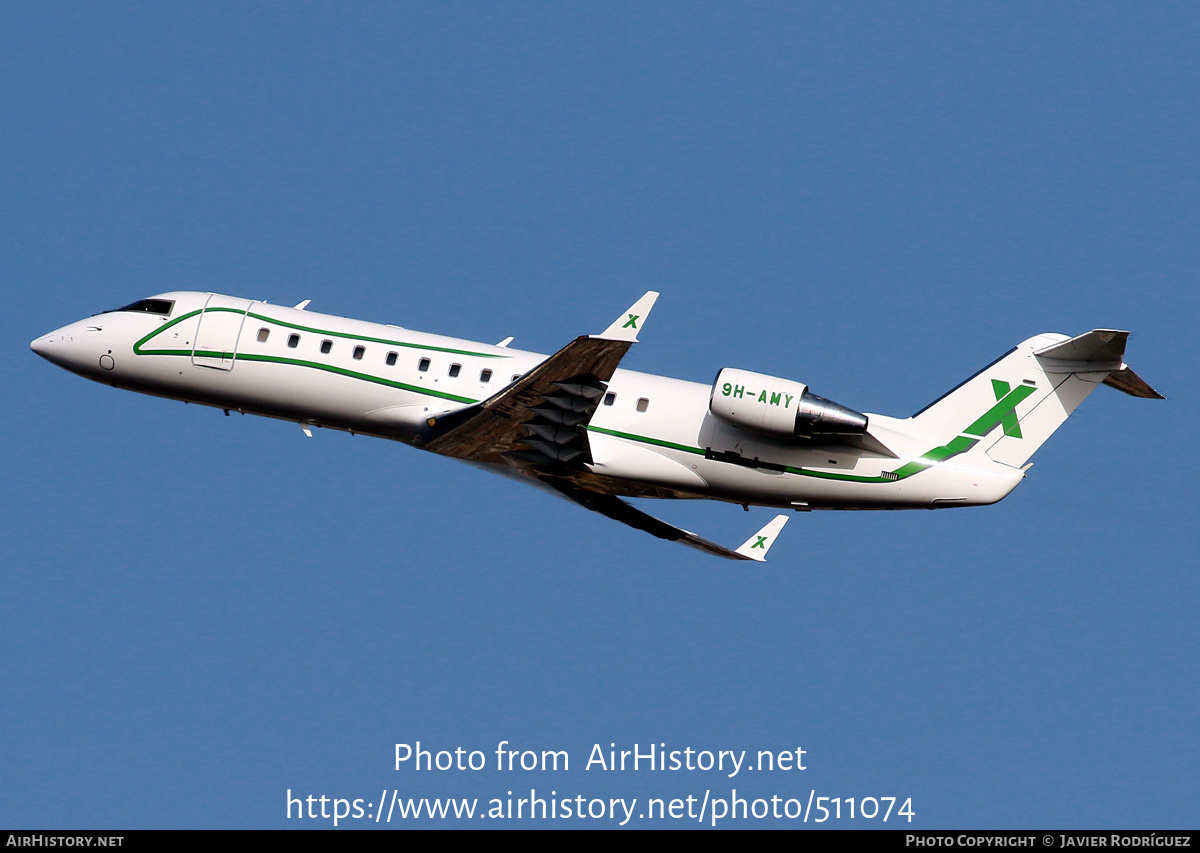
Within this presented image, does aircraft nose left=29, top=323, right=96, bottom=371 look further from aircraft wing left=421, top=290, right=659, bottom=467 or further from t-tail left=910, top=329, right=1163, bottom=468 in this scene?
t-tail left=910, top=329, right=1163, bottom=468

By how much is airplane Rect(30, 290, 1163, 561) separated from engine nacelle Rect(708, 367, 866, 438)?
0.02 metres

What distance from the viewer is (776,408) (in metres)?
20.4

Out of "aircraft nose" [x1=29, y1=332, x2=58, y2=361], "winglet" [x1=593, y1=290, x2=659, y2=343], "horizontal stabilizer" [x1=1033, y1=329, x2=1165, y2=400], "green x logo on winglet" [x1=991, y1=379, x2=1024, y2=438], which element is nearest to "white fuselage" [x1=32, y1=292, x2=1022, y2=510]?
"aircraft nose" [x1=29, y1=332, x2=58, y2=361]

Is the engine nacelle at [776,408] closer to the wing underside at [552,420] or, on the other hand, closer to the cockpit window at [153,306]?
the wing underside at [552,420]

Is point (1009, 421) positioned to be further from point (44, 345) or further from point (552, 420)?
point (44, 345)

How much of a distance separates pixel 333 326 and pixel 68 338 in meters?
5.07

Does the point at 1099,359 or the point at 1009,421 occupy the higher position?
the point at 1099,359

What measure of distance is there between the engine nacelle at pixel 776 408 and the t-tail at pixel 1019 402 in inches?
79.4

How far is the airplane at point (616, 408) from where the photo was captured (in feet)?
67.7

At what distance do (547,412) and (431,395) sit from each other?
2.46 metres

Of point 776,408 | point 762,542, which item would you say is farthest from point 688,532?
point 776,408

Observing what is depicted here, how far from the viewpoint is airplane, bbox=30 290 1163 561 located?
20641mm

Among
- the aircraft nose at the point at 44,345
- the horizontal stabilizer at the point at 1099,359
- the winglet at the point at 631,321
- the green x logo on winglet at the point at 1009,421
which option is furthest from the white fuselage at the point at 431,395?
the winglet at the point at 631,321
